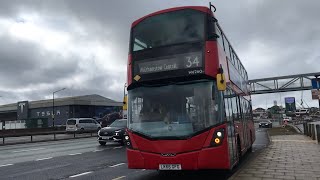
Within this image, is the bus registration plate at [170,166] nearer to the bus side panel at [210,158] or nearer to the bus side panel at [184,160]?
the bus side panel at [184,160]

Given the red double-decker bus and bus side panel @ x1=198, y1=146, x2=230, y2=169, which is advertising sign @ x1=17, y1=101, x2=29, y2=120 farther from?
bus side panel @ x1=198, y1=146, x2=230, y2=169

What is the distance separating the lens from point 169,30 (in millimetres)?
9969

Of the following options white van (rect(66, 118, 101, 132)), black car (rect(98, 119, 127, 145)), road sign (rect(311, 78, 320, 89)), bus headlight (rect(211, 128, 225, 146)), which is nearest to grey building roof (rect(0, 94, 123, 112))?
white van (rect(66, 118, 101, 132))

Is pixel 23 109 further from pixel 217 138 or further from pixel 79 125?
pixel 217 138

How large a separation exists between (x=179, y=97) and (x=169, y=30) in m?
1.85

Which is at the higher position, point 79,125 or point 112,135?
point 79,125

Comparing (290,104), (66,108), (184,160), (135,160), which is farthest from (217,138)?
(66,108)

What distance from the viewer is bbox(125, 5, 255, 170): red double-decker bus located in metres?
8.89

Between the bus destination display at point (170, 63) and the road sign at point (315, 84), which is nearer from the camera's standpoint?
the bus destination display at point (170, 63)

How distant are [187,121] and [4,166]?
8313mm

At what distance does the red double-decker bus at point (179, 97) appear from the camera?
8891 mm

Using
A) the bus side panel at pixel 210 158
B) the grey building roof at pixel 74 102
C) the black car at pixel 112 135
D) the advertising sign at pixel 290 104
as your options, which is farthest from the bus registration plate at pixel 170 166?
the grey building roof at pixel 74 102

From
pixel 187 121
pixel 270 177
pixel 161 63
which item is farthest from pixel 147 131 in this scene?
pixel 270 177

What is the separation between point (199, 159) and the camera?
28.9 feet
